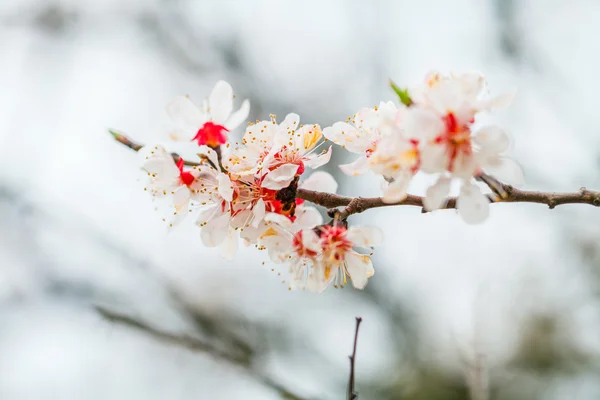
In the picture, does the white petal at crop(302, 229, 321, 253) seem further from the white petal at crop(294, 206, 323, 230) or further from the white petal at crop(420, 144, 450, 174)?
the white petal at crop(420, 144, 450, 174)

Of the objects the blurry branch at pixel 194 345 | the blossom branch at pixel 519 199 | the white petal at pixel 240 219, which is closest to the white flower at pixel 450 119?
the blossom branch at pixel 519 199

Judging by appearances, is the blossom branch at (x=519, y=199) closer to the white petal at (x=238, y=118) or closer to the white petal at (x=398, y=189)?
the white petal at (x=398, y=189)

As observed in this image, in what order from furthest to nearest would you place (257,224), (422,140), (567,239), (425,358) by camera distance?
(425,358) → (567,239) → (257,224) → (422,140)

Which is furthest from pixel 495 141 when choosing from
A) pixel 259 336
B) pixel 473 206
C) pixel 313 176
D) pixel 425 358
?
pixel 425 358

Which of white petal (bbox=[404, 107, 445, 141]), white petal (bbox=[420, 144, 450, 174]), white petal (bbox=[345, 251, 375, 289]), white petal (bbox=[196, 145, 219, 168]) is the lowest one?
white petal (bbox=[345, 251, 375, 289])

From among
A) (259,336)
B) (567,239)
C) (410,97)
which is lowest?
(410,97)

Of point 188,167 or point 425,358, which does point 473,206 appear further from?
point 425,358

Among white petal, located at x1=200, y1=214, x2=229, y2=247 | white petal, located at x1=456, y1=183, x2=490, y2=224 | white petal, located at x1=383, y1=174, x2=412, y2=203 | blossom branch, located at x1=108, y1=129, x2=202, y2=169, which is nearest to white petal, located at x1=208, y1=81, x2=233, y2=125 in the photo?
blossom branch, located at x1=108, y1=129, x2=202, y2=169
